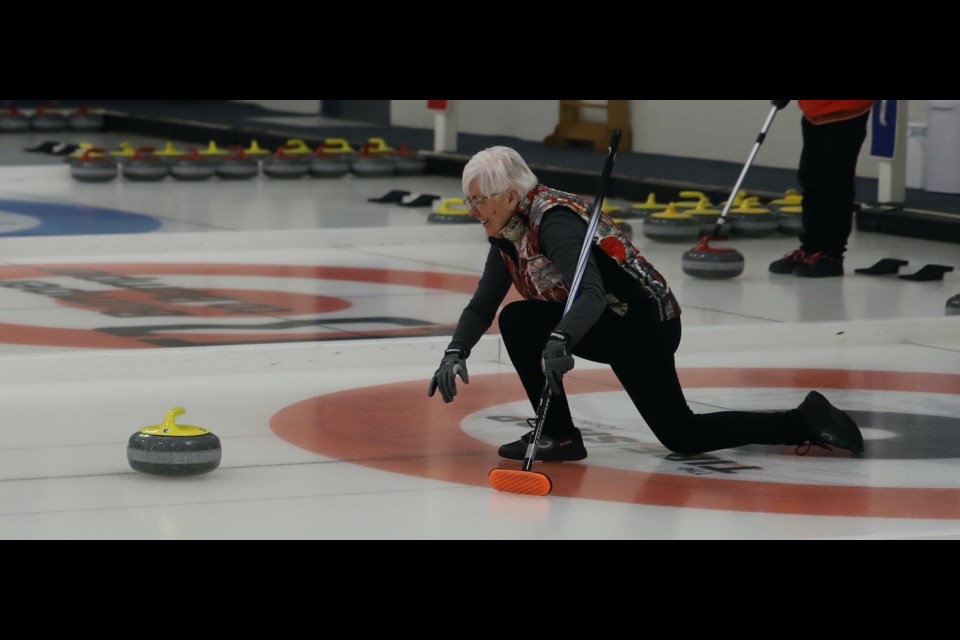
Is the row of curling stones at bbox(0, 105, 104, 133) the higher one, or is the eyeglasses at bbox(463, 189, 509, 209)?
the eyeglasses at bbox(463, 189, 509, 209)

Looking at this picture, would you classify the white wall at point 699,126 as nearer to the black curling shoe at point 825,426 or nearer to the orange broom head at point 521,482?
the black curling shoe at point 825,426

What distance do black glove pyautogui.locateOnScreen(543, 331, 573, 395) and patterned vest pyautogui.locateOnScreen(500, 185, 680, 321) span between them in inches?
12.3

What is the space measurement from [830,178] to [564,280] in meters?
4.59

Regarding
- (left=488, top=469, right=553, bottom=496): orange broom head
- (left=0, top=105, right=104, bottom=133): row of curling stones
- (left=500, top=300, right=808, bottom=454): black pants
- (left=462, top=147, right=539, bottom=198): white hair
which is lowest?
(left=0, top=105, right=104, bottom=133): row of curling stones

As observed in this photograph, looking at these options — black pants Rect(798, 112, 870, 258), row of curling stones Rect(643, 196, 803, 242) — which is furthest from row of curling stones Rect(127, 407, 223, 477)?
row of curling stones Rect(643, 196, 803, 242)

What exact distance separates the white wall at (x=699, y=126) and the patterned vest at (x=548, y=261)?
858 centimetres

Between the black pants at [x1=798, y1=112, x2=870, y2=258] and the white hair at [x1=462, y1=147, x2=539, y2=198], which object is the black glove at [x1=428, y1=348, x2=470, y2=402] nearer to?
the white hair at [x1=462, y1=147, x2=539, y2=198]

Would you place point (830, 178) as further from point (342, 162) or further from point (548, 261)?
point (342, 162)

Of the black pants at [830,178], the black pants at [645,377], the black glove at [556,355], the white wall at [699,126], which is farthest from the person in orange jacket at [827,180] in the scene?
the black glove at [556,355]

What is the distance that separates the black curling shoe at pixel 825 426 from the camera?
511 cm

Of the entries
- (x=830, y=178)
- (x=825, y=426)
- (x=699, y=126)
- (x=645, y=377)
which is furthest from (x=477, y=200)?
(x=699, y=126)

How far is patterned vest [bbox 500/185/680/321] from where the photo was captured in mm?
4750
